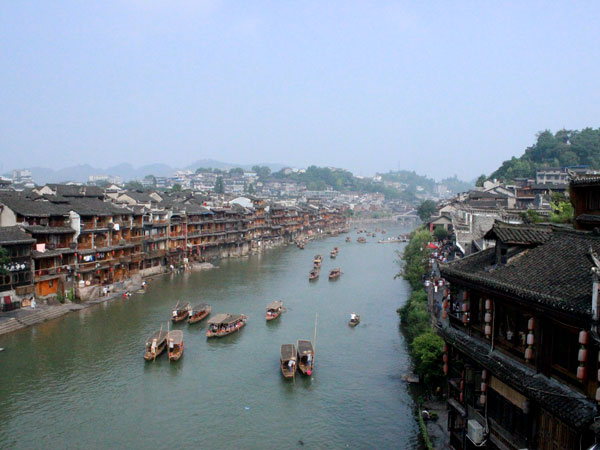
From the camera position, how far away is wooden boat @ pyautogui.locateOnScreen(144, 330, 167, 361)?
23.6m

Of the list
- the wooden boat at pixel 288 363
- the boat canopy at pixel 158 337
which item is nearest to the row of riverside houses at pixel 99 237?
the boat canopy at pixel 158 337

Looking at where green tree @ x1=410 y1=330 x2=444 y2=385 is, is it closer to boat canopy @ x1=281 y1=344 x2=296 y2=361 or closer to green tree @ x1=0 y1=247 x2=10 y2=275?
boat canopy @ x1=281 y1=344 x2=296 y2=361

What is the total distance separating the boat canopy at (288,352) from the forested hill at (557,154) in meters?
59.9

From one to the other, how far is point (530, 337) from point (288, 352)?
14635 millimetres

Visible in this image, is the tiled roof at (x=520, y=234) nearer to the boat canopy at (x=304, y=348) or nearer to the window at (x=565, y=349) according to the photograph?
the window at (x=565, y=349)

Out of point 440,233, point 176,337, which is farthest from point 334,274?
point 176,337

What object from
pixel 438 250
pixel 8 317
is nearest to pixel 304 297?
pixel 438 250

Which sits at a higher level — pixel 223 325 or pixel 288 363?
pixel 288 363

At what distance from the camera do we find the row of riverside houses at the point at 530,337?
323 inches

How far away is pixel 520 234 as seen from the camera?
11.3m

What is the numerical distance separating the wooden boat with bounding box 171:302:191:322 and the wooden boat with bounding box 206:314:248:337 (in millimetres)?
2984

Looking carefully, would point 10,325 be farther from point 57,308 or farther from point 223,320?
point 223,320

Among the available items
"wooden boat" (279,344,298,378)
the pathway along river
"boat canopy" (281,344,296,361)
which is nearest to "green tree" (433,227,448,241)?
the pathway along river

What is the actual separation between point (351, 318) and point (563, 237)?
20.6 metres
